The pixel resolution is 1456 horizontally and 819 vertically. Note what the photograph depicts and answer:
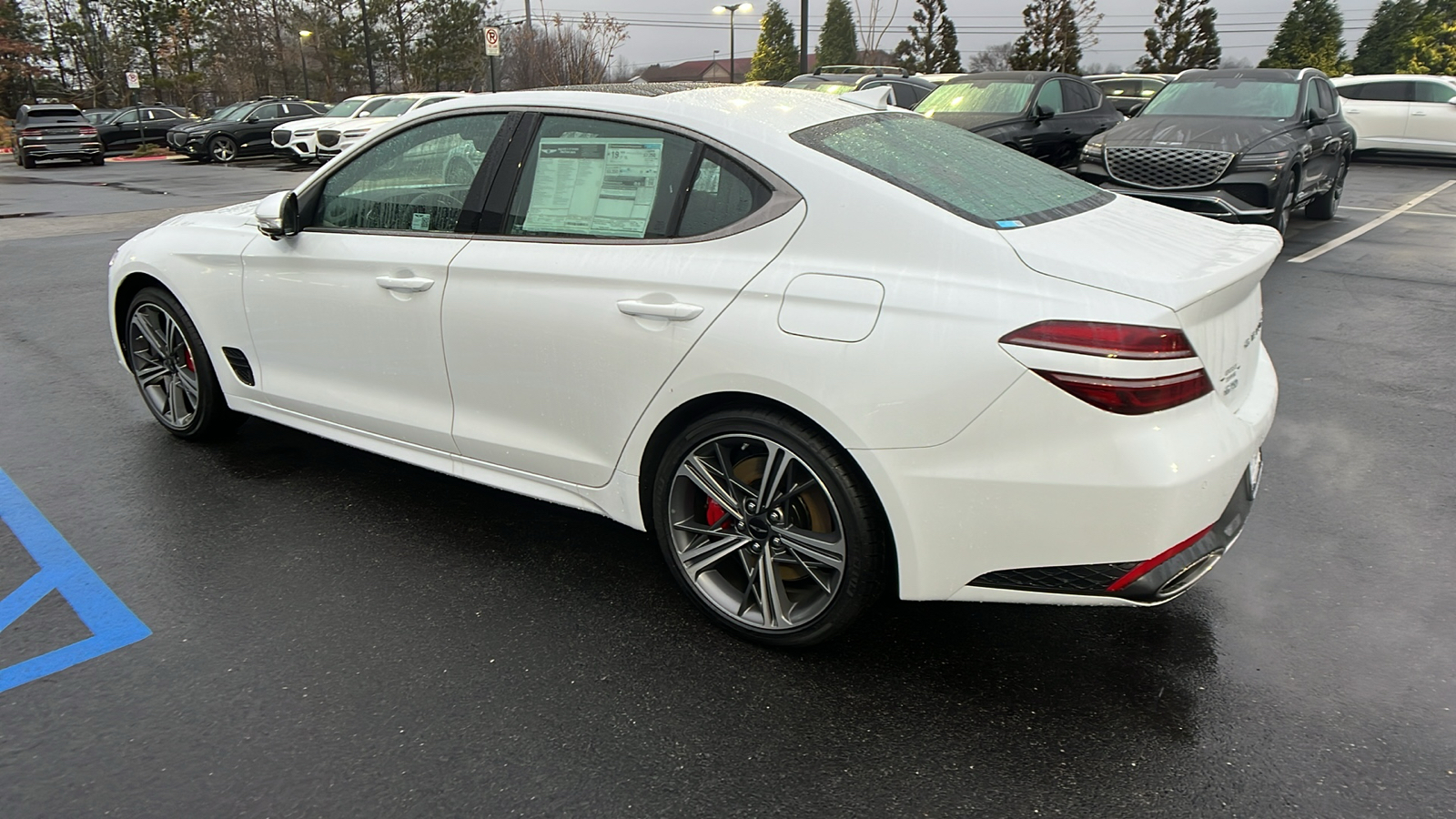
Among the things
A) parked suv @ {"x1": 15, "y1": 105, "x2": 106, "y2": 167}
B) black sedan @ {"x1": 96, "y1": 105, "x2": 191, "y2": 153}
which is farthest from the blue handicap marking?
black sedan @ {"x1": 96, "y1": 105, "x2": 191, "y2": 153}

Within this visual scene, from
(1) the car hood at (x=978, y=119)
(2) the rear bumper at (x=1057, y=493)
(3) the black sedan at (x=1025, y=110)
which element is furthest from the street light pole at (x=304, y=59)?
(2) the rear bumper at (x=1057, y=493)

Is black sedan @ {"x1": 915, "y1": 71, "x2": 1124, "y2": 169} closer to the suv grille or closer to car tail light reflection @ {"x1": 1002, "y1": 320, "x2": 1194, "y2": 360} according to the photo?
the suv grille

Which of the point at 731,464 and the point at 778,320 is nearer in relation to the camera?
the point at 778,320

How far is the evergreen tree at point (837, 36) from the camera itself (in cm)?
7138

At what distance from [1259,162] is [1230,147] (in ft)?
0.97

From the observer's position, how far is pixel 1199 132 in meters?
9.58

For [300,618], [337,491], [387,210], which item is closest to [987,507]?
[300,618]

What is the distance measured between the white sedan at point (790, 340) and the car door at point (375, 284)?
0.04 ft

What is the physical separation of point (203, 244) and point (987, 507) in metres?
3.54

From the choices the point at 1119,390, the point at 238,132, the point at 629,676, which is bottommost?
the point at 629,676

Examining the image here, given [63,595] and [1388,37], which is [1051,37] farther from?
[63,595]

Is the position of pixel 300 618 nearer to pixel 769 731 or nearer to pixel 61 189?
pixel 769 731

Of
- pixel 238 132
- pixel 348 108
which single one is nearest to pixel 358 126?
pixel 348 108

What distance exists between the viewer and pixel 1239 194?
9156mm
